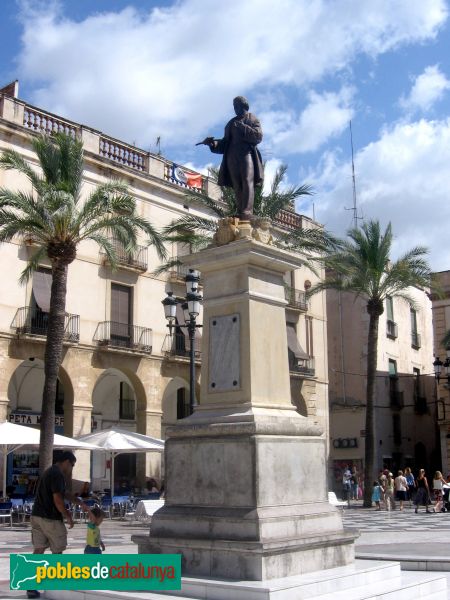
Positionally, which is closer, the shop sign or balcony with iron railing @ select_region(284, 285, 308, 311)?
the shop sign

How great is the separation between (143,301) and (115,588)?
2246cm

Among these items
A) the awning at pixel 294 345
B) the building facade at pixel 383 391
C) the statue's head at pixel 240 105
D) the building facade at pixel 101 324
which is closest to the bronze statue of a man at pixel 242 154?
the statue's head at pixel 240 105

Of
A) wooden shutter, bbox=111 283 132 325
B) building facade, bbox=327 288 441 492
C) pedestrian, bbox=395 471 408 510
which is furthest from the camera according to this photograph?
building facade, bbox=327 288 441 492

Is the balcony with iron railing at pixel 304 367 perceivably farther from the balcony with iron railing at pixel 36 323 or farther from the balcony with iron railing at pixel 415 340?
the balcony with iron railing at pixel 36 323

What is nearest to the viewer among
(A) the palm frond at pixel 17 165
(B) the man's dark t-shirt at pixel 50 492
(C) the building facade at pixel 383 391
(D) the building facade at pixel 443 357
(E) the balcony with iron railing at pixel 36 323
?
(B) the man's dark t-shirt at pixel 50 492

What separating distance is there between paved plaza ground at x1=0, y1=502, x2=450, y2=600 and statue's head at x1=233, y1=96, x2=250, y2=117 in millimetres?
5689

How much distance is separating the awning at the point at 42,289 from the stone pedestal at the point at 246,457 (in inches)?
681

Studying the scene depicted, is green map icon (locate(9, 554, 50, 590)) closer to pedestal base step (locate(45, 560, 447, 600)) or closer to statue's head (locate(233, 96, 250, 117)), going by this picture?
pedestal base step (locate(45, 560, 447, 600))

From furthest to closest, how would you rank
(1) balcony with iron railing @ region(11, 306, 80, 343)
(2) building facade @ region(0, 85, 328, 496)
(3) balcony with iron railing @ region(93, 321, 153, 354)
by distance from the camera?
(3) balcony with iron railing @ region(93, 321, 153, 354) < (2) building facade @ region(0, 85, 328, 496) < (1) balcony with iron railing @ region(11, 306, 80, 343)

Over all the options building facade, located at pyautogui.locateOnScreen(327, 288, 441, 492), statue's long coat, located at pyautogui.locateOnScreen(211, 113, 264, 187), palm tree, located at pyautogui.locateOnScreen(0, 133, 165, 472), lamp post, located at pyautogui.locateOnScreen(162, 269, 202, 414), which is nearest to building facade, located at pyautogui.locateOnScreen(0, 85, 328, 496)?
palm tree, located at pyautogui.locateOnScreen(0, 133, 165, 472)

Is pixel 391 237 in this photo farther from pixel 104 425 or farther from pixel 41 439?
pixel 41 439

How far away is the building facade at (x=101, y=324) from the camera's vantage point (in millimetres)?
25250

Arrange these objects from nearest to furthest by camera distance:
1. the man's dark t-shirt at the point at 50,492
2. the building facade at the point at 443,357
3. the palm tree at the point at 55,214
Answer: the man's dark t-shirt at the point at 50,492, the palm tree at the point at 55,214, the building facade at the point at 443,357

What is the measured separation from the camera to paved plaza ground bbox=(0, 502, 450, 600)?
998 centimetres
